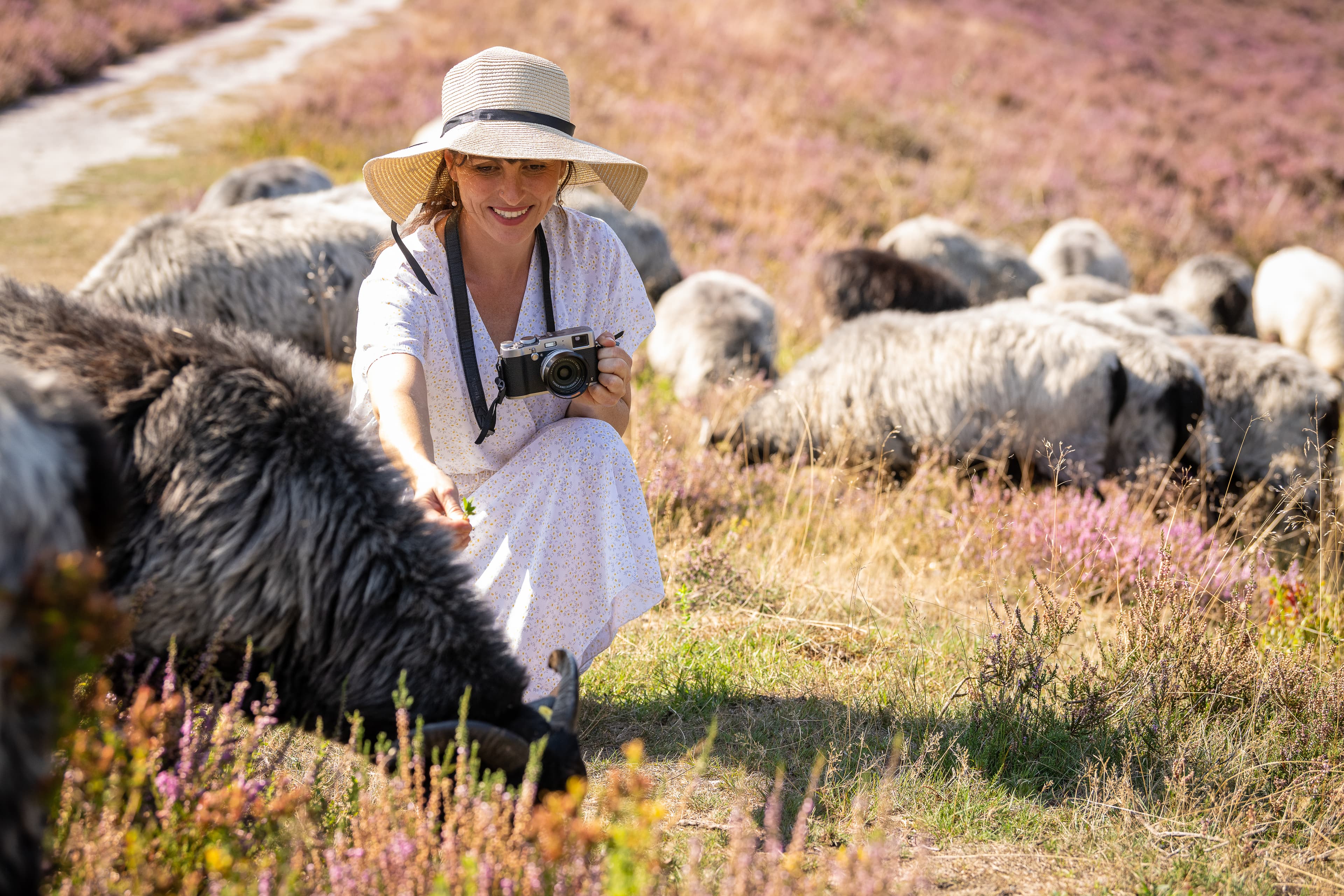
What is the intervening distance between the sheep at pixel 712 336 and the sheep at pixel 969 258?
11.3 feet

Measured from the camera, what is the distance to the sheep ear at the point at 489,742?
6.91 ft

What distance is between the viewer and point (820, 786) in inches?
125

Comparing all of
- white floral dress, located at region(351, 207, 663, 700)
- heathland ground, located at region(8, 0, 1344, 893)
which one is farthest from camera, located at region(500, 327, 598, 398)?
heathland ground, located at region(8, 0, 1344, 893)

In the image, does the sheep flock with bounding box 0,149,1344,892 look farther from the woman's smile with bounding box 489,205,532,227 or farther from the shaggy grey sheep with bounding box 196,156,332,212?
the woman's smile with bounding box 489,205,532,227

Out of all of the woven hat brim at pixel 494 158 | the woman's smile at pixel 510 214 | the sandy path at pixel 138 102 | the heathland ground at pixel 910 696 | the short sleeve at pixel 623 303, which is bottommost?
the heathland ground at pixel 910 696

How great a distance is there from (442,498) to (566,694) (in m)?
0.70

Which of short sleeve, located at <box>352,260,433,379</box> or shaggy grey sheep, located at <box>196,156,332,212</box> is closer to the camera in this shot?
short sleeve, located at <box>352,260,433,379</box>

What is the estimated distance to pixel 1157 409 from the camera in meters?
6.20

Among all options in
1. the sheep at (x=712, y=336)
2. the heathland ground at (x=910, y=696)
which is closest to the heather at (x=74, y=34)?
the heathland ground at (x=910, y=696)

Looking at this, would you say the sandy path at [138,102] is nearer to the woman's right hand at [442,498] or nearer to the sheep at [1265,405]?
the woman's right hand at [442,498]

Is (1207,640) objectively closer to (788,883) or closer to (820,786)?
(820,786)

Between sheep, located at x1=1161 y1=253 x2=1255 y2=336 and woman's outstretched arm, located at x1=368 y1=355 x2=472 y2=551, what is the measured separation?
35.9ft

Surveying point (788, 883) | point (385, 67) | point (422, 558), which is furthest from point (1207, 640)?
point (385, 67)

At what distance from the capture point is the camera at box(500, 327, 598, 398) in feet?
10.2
